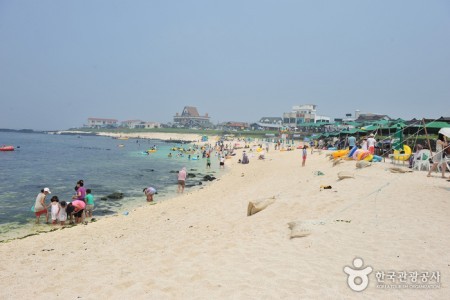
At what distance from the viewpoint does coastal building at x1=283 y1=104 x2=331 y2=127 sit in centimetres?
11156

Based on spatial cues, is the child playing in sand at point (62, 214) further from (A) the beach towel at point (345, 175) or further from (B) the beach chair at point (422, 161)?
(B) the beach chair at point (422, 161)

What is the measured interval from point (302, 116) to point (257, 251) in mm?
112088

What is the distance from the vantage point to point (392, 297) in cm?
432

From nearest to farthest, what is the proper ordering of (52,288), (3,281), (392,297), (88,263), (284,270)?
(392,297)
(284,270)
(52,288)
(3,281)
(88,263)

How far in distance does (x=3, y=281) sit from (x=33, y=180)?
21.3 m

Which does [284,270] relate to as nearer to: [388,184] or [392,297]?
[392,297]

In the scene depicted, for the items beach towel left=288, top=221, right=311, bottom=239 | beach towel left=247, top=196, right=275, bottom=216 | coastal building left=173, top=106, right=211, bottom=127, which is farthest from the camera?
coastal building left=173, top=106, right=211, bottom=127

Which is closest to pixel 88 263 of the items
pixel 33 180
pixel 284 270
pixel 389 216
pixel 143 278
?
pixel 143 278

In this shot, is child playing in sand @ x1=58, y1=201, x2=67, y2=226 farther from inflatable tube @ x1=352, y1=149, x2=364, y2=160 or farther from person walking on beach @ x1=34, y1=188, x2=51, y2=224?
inflatable tube @ x1=352, y1=149, x2=364, y2=160

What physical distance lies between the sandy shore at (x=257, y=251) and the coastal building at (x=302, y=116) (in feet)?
337

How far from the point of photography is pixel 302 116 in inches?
4478

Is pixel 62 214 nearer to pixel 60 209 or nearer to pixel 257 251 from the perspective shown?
pixel 60 209

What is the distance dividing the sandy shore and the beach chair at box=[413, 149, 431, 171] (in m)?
3.71

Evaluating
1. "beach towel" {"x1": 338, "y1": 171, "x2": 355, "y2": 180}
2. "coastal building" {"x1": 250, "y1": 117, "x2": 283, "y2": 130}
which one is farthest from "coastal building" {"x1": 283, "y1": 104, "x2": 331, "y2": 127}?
"beach towel" {"x1": 338, "y1": 171, "x2": 355, "y2": 180}
